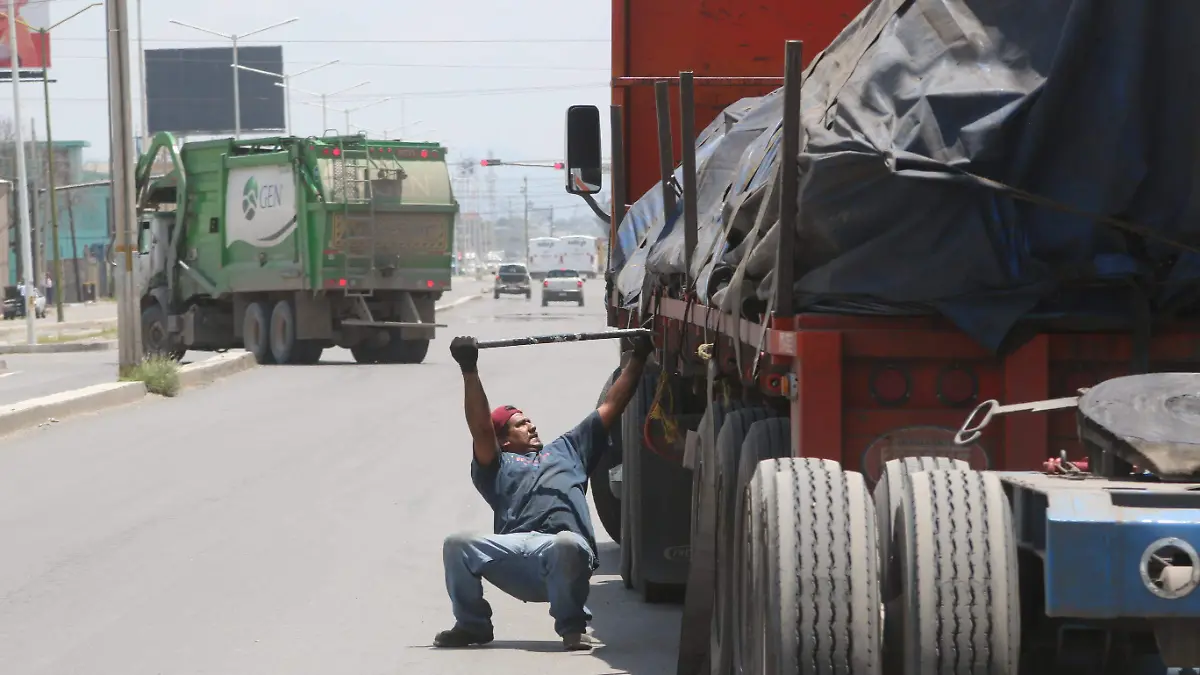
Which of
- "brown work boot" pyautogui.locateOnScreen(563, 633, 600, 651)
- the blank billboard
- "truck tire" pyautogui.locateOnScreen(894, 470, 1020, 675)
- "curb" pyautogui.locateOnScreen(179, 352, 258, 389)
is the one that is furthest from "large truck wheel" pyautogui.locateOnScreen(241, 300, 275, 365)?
the blank billboard

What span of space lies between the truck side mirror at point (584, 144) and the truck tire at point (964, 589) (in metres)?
6.52

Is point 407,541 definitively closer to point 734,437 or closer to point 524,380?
point 734,437

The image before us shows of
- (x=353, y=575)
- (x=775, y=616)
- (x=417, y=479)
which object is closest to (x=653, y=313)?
(x=353, y=575)

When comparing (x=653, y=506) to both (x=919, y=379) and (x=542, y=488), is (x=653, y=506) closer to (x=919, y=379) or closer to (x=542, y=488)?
(x=542, y=488)

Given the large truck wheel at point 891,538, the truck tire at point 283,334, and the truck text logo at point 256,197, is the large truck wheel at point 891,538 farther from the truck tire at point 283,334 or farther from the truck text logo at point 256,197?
the truck tire at point 283,334

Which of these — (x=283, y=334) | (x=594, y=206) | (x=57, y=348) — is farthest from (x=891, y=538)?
(x=57, y=348)

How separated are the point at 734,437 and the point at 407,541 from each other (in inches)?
199

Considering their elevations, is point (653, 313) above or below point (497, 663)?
above

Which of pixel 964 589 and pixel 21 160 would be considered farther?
pixel 21 160

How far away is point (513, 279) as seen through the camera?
3337 inches

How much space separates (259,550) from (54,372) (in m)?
20.2

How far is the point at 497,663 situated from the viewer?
7492 millimetres

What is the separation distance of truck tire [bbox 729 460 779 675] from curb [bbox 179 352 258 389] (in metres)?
19.1

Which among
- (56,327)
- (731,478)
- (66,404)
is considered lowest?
(56,327)
